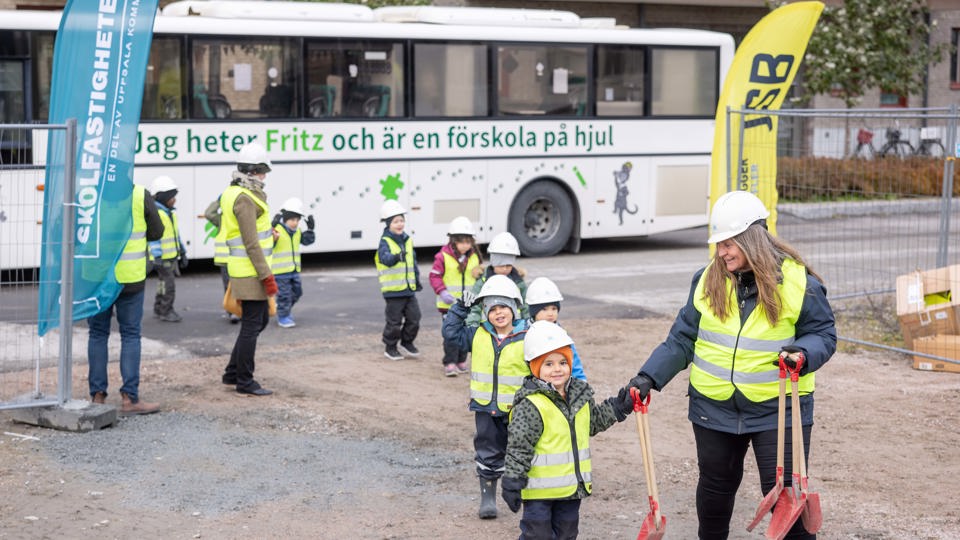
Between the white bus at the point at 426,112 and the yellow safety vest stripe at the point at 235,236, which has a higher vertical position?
the white bus at the point at 426,112

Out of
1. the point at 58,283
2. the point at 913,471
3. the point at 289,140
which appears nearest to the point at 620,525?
the point at 913,471

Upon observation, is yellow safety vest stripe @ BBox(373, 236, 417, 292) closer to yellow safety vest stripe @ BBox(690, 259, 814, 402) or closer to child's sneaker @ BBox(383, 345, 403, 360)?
child's sneaker @ BBox(383, 345, 403, 360)

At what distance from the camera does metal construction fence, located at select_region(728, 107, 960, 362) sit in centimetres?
1112

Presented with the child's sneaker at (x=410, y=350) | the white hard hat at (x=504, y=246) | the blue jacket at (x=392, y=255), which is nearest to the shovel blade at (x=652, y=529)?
the white hard hat at (x=504, y=246)

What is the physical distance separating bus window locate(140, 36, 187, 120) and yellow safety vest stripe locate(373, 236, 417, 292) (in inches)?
228

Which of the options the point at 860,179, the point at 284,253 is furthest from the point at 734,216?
the point at 860,179

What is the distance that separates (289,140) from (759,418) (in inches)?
454

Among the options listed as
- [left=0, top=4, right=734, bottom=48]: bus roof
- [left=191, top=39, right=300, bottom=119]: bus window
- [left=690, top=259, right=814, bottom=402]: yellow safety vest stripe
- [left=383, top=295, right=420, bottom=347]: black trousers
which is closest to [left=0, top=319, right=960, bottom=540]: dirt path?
[left=383, top=295, right=420, bottom=347]: black trousers

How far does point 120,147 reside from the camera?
8625 mm

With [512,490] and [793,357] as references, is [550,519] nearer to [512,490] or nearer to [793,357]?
[512,490]

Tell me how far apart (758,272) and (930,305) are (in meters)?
6.09

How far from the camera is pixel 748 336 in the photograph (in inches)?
217

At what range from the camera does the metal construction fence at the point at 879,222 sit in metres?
11.1

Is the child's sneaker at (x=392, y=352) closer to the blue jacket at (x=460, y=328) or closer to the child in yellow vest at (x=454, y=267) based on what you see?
the child in yellow vest at (x=454, y=267)
